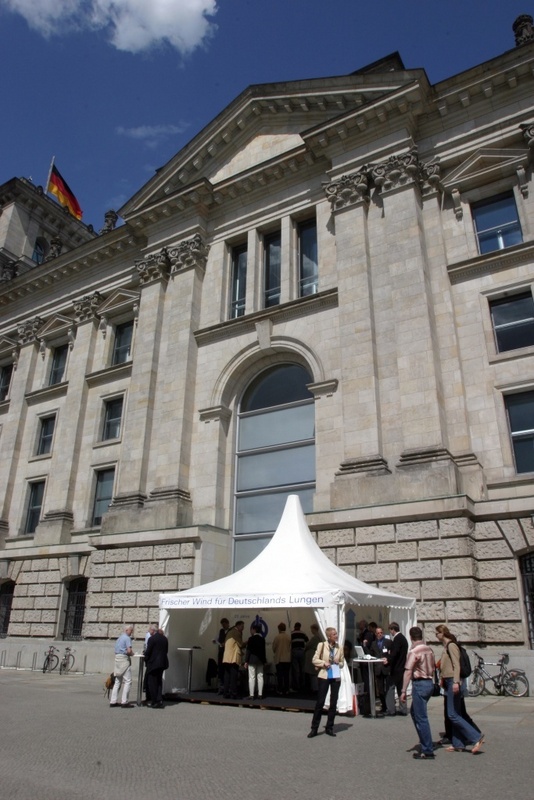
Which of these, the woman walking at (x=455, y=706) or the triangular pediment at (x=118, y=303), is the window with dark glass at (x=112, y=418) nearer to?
the triangular pediment at (x=118, y=303)

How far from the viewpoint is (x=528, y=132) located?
818 inches

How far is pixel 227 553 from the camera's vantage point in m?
22.7

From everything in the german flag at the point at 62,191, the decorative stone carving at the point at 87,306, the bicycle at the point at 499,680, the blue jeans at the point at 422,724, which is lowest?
the blue jeans at the point at 422,724

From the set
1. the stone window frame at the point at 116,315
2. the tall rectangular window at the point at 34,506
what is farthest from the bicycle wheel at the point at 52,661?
the stone window frame at the point at 116,315

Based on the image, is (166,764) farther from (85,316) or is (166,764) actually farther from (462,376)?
(85,316)

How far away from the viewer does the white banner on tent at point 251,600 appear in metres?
12.8

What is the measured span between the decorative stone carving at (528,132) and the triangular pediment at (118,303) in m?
18.3

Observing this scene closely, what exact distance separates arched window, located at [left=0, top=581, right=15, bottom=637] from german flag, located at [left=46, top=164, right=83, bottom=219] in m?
31.1

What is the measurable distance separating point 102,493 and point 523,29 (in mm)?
25613

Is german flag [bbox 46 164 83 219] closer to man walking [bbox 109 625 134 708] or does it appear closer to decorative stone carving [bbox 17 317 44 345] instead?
decorative stone carving [bbox 17 317 44 345]

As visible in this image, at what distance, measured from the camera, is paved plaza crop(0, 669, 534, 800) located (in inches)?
278

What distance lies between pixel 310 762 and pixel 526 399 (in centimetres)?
1372

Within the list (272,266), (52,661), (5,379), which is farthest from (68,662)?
(5,379)

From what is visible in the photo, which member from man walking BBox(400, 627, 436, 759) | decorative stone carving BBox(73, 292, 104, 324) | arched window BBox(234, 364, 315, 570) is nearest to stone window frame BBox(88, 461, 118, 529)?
arched window BBox(234, 364, 315, 570)
